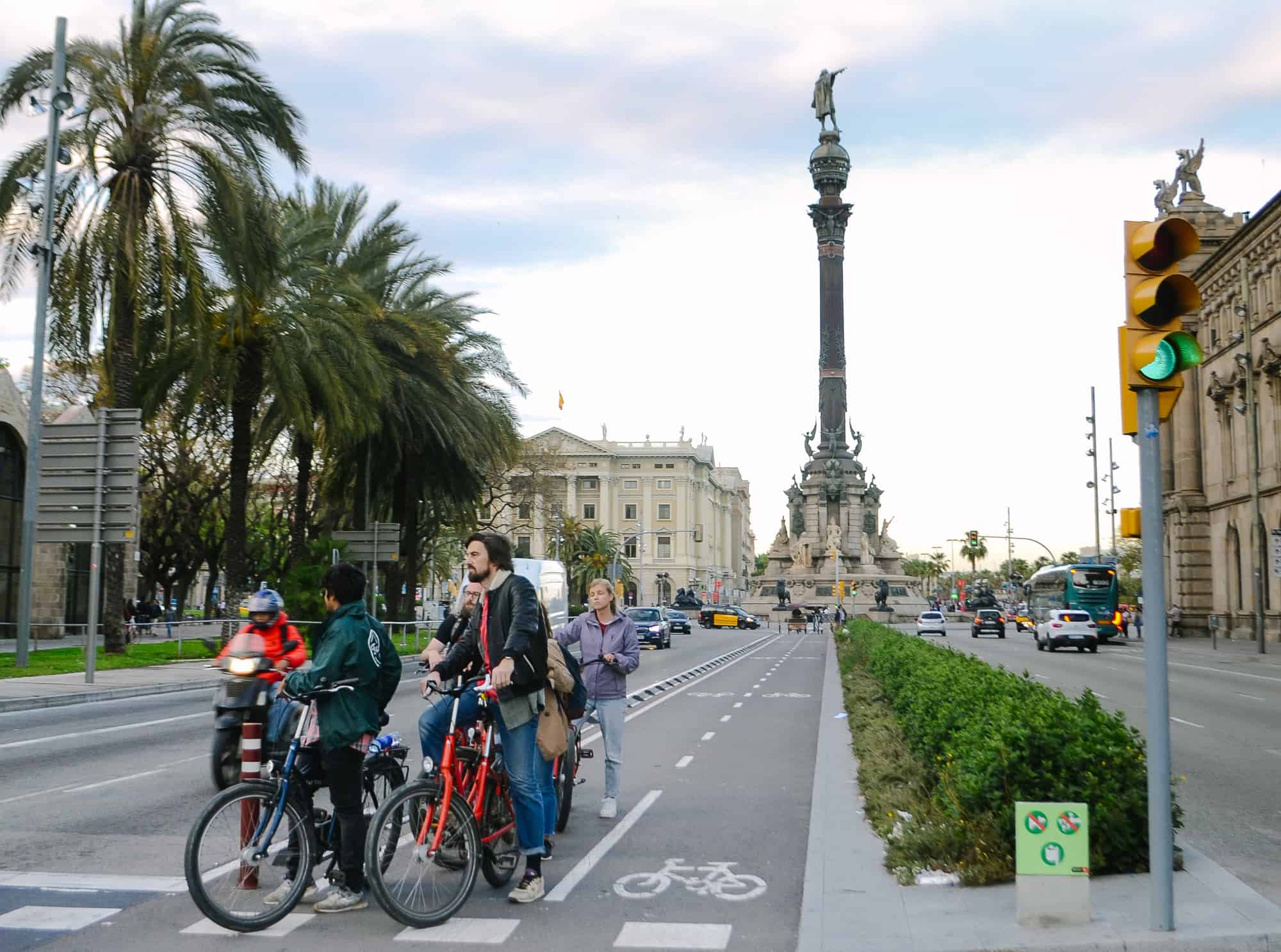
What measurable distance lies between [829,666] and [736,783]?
21.2m

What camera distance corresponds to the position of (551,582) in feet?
97.8

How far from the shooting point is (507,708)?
6.79m

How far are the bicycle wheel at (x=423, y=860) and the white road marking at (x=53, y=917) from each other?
1496 mm

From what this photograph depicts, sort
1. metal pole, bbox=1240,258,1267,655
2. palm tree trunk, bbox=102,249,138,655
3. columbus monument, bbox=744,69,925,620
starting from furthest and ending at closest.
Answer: columbus monument, bbox=744,69,925,620
metal pole, bbox=1240,258,1267,655
palm tree trunk, bbox=102,249,138,655

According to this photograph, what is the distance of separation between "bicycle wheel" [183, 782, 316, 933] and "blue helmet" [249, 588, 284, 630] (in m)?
2.21

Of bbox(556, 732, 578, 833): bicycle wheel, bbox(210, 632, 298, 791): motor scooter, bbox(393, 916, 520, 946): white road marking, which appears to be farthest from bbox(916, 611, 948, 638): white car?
bbox(393, 916, 520, 946): white road marking

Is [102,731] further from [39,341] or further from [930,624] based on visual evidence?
[930,624]

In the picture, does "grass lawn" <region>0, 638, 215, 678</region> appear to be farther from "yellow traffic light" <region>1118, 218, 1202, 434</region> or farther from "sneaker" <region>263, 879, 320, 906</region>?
"yellow traffic light" <region>1118, 218, 1202, 434</region>

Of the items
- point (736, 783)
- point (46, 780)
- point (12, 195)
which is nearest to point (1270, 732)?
point (736, 783)

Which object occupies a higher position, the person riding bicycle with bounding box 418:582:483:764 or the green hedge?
the person riding bicycle with bounding box 418:582:483:764

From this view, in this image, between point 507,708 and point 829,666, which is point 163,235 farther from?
point 507,708

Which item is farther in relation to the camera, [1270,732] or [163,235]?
[163,235]

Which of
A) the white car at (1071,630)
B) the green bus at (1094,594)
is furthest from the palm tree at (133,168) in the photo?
the green bus at (1094,594)

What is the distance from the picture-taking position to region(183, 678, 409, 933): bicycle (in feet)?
20.0
